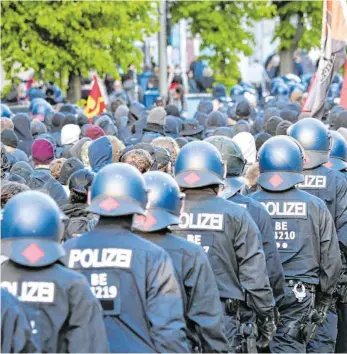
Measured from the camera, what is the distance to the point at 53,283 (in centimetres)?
634

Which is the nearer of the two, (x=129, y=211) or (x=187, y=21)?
(x=129, y=211)

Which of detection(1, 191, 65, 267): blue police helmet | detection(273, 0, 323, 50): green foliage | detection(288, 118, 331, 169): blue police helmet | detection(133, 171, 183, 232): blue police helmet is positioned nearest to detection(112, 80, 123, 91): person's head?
detection(273, 0, 323, 50): green foliage

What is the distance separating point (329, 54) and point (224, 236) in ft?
32.1

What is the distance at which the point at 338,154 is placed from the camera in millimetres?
12023

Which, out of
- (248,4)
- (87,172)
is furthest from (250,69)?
(87,172)

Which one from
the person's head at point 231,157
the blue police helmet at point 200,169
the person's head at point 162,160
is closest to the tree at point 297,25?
the person's head at point 162,160

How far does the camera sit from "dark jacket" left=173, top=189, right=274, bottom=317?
834 cm

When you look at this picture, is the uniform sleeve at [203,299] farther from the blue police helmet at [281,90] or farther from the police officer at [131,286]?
the blue police helmet at [281,90]

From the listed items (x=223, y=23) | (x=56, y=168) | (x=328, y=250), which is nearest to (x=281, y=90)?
(x=223, y=23)

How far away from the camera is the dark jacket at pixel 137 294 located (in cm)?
683

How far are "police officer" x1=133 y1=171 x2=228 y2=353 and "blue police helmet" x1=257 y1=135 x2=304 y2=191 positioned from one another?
2292 mm

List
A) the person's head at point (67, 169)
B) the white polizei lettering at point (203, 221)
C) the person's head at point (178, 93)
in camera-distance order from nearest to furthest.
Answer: the white polizei lettering at point (203, 221)
the person's head at point (67, 169)
the person's head at point (178, 93)

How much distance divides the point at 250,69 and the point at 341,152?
29903mm

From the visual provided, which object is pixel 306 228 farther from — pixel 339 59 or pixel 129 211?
pixel 339 59
